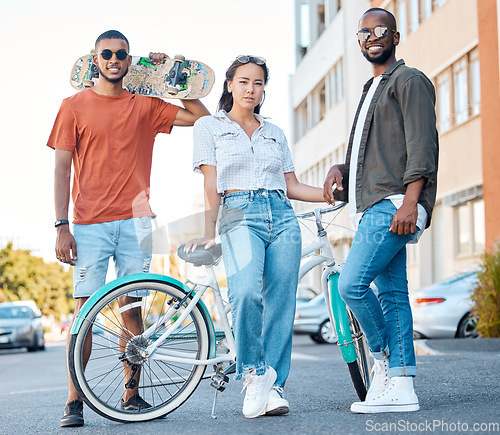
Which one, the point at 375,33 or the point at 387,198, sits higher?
the point at 375,33

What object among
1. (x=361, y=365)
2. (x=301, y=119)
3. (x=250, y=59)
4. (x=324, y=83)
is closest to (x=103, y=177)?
(x=250, y=59)

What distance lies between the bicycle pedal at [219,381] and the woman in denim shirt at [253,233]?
0.09 metres

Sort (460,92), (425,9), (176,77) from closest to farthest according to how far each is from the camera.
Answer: (176,77)
(460,92)
(425,9)

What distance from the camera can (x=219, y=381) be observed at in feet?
16.3

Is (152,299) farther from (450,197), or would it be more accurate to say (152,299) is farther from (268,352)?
(450,197)

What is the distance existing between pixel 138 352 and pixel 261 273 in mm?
794

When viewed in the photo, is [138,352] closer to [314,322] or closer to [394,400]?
[394,400]

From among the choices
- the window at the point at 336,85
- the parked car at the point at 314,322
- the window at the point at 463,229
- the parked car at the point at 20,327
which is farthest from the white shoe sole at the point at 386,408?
the window at the point at 336,85

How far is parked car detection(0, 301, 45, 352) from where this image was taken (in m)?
24.0

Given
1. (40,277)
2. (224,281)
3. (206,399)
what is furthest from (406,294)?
(40,277)

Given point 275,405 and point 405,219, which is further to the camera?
point 275,405

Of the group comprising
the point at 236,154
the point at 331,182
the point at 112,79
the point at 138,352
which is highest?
the point at 112,79

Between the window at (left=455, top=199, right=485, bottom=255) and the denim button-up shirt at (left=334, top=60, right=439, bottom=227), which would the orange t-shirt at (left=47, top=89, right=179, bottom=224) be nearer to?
the denim button-up shirt at (left=334, top=60, right=439, bottom=227)

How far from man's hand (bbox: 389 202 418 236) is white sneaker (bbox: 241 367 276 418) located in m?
1.05
